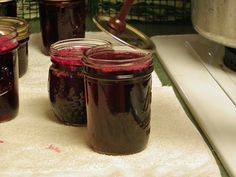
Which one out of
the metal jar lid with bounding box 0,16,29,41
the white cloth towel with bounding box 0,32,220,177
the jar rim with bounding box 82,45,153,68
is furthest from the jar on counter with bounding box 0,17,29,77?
the jar rim with bounding box 82,45,153,68

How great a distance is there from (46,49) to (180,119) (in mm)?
356

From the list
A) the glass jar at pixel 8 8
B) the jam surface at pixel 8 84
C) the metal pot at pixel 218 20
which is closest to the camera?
the jam surface at pixel 8 84

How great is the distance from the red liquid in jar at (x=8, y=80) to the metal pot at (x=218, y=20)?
0.32 metres

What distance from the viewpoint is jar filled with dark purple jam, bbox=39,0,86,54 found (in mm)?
927

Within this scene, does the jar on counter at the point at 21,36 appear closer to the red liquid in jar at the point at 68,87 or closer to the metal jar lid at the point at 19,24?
the metal jar lid at the point at 19,24

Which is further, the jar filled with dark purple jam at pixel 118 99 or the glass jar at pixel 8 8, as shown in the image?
the glass jar at pixel 8 8

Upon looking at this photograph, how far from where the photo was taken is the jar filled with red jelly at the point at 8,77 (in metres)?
0.67

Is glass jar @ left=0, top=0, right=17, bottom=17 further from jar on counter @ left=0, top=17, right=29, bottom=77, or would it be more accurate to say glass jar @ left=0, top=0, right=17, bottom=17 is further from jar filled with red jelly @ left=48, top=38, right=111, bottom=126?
jar filled with red jelly @ left=48, top=38, right=111, bottom=126

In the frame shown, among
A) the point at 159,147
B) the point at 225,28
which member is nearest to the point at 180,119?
the point at 159,147

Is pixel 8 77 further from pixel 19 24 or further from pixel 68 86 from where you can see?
pixel 19 24

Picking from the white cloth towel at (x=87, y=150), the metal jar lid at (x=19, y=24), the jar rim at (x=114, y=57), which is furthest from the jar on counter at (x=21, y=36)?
the jar rim at (x=114, y=57)

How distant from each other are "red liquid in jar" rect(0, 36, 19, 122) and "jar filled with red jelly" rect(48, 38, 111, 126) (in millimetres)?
49

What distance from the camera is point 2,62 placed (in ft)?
2.20

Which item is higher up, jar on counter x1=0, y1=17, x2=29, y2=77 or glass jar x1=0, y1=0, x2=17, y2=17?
glass jar x1=0, y1=0, x2=17, y2=17
